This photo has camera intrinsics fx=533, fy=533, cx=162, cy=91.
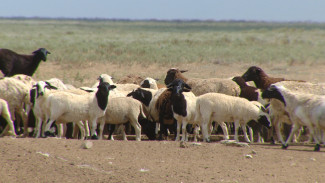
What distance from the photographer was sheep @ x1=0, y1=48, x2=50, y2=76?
1598cm

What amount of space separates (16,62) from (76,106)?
18.9 ft

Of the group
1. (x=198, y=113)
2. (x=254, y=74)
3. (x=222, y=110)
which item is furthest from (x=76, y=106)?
(x=254, y=74)

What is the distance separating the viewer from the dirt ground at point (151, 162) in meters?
8.05

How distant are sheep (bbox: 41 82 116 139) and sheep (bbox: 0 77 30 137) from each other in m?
1.02

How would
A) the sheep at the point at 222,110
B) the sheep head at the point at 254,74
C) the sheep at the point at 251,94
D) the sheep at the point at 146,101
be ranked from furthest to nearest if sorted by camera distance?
1. the sheep head at the point at 254,74
2. the sheep at the point at 251,94
3. the sheep at the point at 146,101
4. the sheep at the point at 222,110

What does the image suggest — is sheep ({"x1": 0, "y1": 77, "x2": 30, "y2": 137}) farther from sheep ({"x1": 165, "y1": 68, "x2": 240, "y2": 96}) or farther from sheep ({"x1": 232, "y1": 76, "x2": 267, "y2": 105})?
sheep ({"x1": 232, "y1": 76, "x2": 267, "y2": 105})

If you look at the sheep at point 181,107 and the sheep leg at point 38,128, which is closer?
the sheep leg at point 38,128

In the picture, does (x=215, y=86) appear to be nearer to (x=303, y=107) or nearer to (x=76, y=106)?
(x=303, y=107)

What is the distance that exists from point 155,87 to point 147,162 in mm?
6276

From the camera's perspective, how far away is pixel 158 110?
12.9 m

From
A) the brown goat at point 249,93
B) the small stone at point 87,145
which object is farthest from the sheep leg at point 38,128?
the brown goat at point 249,93

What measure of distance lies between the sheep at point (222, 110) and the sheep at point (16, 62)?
22.6ft

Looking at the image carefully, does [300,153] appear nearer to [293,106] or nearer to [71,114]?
[293,106]

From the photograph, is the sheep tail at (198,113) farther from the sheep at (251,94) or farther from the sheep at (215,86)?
the sheep at (251,94)
